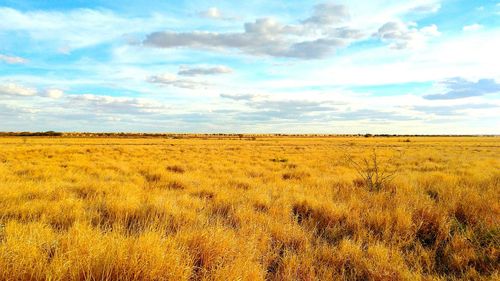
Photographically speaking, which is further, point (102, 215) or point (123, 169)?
point (123, 169)

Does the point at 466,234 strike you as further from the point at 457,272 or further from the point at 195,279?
the point at 195,279

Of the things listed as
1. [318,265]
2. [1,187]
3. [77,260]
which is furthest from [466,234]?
[1,187]

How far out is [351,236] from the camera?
19.0ft

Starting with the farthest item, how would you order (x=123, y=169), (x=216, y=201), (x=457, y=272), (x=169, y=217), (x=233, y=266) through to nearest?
(x=123, y=169) < (x=216, y=201) < (x=169, y=217) < (x=457, y=272) < (x=233, y=266)

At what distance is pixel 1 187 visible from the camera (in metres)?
8.37

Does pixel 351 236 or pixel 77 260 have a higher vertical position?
pixel 77 260

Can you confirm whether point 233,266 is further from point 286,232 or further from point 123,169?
point 123,169

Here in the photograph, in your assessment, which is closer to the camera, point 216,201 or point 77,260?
point 77,260

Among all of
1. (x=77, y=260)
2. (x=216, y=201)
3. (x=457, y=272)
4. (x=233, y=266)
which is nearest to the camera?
(x=77, y=260)

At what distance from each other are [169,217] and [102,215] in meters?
1.39

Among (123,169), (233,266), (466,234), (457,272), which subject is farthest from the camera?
Answer: (123,169)

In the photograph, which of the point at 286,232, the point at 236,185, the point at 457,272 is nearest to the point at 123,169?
the point at 236,185

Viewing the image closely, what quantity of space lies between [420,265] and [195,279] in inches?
117

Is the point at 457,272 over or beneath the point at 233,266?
beneath
